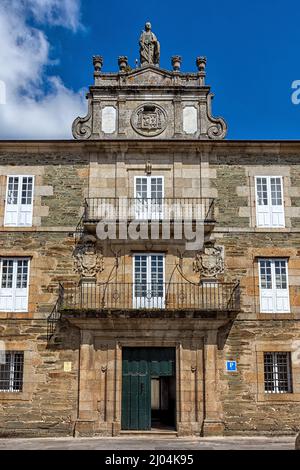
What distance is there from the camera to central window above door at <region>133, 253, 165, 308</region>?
56.7 ft

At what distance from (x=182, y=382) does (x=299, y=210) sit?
6501 millimetres

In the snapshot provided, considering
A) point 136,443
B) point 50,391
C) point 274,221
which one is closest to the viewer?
point 136,443

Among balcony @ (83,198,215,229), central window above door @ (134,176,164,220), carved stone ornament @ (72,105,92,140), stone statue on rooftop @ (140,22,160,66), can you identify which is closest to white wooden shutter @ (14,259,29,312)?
balcony @ (83,198,215,229)

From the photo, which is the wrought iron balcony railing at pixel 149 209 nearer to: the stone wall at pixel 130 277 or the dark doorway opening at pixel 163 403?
the stone wall at pixel 130 277

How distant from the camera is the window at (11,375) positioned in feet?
55.3

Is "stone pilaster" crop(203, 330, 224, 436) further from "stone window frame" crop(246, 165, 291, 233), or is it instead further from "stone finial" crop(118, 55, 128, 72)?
"stone finial" crop(118, 55, 128, 72)

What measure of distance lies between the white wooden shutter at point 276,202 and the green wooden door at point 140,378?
5232 millimetres

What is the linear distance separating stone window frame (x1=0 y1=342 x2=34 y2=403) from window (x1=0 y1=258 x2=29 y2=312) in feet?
3.64

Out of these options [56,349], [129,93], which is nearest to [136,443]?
[56,349]

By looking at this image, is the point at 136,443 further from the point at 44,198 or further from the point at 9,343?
the point at 44,198

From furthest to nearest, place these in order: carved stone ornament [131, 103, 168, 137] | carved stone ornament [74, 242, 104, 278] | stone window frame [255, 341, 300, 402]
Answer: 1. carved stone ornament [131, 103, 168, 137]
2. carved stone ornament [74, 242, 104, 278]
3. stone window frame [255, 341, 300, 402]

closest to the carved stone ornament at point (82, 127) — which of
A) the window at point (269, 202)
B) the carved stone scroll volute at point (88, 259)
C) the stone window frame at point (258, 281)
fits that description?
the carved stone scroll volute at point (88, 259)

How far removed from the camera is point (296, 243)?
1772 centimetres

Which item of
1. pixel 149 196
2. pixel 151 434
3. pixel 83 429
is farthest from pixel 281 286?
pixel 83 429
